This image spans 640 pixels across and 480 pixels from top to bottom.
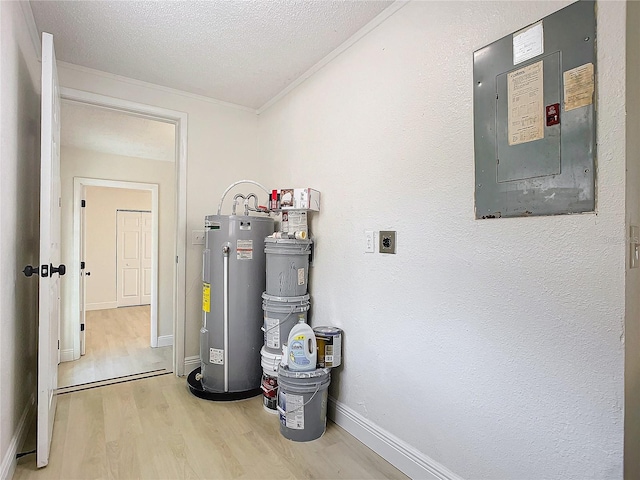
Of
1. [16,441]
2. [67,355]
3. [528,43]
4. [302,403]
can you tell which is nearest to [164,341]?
[67,355]

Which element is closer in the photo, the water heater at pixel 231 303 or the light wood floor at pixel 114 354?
the water heater at pixel 231 303

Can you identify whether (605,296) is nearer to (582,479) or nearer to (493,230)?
(493,230)

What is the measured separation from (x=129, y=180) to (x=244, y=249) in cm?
273

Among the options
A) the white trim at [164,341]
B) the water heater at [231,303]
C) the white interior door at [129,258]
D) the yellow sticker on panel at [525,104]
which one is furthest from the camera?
the white interior door at [129,258]

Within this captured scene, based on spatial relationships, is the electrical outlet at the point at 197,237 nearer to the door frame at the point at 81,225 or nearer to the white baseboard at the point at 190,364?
the white baseboard at the point at 190,364

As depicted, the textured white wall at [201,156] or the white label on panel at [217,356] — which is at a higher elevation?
the textured white wall at [201,156]

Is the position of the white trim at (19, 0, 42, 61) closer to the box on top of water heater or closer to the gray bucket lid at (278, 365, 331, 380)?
the box on top of water heater

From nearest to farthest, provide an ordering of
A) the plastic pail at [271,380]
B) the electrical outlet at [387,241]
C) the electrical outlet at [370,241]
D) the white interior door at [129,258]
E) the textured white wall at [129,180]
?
the electrical outlet at [387,241] → the electrical outlet at [370,241] → the plastic pail at [271,380] → the textured white wall at [129,180] → the white interior door at [129,258]

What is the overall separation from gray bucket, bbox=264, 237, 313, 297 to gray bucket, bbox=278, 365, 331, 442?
57 cm

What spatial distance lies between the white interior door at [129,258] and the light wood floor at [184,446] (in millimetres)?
4541

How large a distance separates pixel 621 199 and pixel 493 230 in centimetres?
43

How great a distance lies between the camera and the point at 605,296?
1120mm

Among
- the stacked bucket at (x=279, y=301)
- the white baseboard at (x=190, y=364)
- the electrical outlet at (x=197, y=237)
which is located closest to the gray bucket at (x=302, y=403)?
the stacked bucket at (x=279, y=301)

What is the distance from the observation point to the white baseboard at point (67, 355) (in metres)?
3.49
